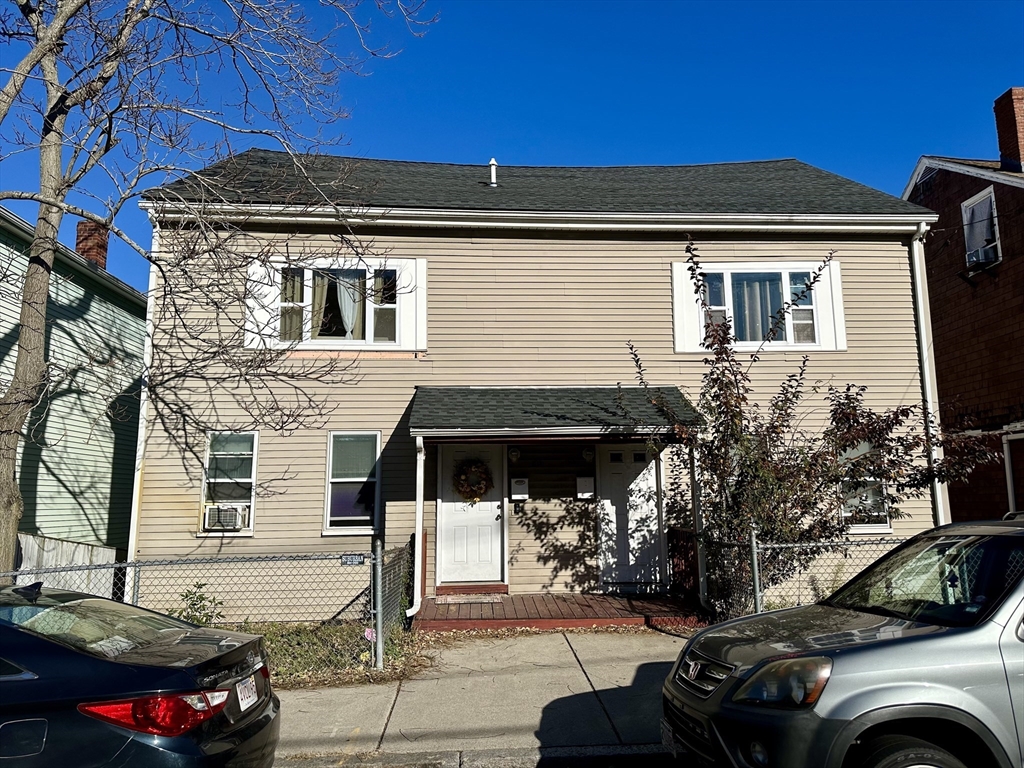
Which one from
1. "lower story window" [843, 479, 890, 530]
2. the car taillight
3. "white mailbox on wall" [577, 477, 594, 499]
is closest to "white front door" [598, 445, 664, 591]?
"white mailbox on wall" [577, 477, 594, 499]

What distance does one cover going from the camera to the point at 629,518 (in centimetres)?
1023

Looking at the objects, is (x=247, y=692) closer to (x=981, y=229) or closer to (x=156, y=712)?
(x=156, y=712)

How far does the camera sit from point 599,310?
34.7 ft

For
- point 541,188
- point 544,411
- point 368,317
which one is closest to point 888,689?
point 544,411

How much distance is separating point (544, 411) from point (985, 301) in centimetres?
1098

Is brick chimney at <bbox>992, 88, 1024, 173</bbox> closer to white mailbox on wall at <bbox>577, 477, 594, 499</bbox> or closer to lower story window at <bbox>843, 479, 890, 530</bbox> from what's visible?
lower story window at <bbox>843, 479, 890, 530</bbox>

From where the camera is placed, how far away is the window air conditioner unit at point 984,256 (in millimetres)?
14250

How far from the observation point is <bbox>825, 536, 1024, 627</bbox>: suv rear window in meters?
3.63

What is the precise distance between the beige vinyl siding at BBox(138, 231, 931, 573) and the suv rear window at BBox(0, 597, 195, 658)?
17.4 ft

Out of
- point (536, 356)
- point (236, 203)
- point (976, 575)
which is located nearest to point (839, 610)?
point (976, 575)

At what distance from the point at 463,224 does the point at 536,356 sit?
2249 millimetres

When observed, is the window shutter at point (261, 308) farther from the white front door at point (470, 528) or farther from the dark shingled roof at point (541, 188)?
the white front door at point (470, 528)

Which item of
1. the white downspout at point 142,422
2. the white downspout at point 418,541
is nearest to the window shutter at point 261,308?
the white downspout at point 142,422

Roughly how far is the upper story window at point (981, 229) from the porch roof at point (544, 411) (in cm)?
887
